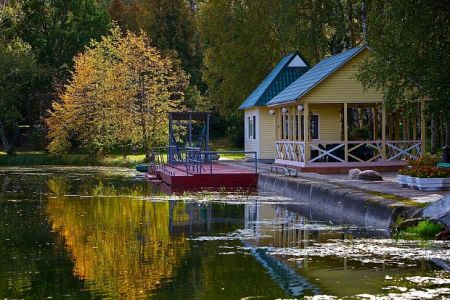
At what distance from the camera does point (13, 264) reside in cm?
1362

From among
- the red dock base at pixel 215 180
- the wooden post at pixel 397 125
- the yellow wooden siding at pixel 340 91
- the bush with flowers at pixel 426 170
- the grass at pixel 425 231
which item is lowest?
the grass at pixel 425 231

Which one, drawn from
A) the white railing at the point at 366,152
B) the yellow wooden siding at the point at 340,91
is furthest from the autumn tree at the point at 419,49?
the white railing at the point at 366,152

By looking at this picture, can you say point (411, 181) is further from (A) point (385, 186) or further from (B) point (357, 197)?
(B) point (357, 197)

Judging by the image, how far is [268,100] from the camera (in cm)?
3862

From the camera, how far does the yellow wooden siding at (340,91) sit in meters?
29.2

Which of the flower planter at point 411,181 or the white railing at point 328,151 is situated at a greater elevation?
the white railing at point 328,151

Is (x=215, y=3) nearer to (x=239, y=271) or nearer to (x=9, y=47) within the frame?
(x=9, y=47)

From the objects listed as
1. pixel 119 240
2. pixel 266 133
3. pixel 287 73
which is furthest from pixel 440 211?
pixel 287 73

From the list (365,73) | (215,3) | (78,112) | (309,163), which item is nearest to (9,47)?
(78,112)

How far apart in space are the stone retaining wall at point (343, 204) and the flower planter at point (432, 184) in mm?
1498

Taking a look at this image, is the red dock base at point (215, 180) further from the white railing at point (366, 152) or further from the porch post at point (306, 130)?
the white railing at point (366, 152)

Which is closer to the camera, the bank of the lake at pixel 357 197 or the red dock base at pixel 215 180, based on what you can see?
the bank of the lake at pixel 357 197

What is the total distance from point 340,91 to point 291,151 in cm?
346

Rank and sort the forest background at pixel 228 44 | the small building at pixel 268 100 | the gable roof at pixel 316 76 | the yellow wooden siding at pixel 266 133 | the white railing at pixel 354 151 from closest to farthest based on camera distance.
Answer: the forest background at pixel 228 44
the gable roof at pixel 316 76
the white railing at pixel 354 151
the small building at pixel 268 100
the yellow wooden siding at pixel 266 133
